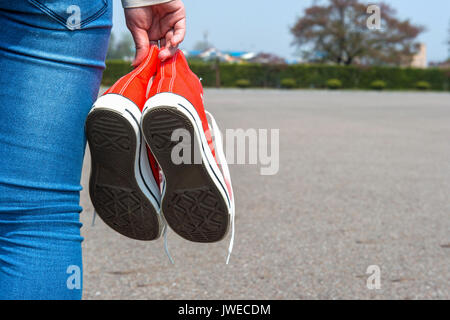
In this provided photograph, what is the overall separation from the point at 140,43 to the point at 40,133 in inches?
20.1

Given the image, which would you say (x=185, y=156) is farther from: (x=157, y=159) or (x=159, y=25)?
(x=159, y=25)

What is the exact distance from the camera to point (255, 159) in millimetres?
6273

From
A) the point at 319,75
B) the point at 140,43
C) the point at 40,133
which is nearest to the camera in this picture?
the point at 40,133

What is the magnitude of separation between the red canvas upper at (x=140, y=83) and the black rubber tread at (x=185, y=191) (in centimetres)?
10

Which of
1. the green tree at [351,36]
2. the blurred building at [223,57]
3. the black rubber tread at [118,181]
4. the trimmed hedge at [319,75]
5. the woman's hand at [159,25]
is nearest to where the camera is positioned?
the black rubber tread at [118,181]

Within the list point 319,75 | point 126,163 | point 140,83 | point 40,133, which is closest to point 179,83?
point 140,83

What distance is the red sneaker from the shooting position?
4.43 feet

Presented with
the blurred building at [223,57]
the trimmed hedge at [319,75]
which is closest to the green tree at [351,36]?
the blurred building at [223,57]

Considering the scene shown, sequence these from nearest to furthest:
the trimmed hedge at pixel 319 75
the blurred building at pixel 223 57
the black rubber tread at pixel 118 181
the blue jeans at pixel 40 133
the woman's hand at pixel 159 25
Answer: the blue jeans at pixel 40 133 → the black rubber tread at pixel 118 181 → the woman's hand at pixel 159 25 → the trimmed hedge at pixel 319 75 → the blurred building at pixel 223 57

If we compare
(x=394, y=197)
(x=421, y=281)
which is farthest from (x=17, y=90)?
(x=394, y=197)

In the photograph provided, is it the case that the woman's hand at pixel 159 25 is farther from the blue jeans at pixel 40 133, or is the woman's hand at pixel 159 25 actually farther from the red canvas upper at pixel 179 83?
the blue jeans at pixel 40 133

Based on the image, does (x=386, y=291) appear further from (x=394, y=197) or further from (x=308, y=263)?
(x=394, y=197)

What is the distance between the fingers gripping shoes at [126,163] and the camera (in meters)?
1.35

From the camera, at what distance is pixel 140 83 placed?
1.48m
